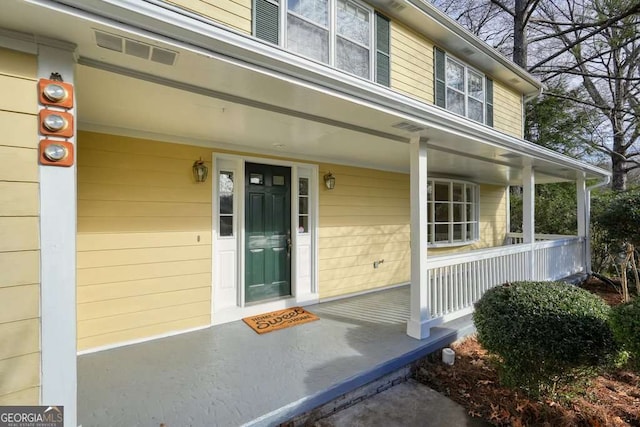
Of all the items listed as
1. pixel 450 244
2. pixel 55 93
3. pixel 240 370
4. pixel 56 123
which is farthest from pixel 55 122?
pixel 450 244

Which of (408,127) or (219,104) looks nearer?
(219,104)

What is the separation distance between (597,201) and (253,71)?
9827mm

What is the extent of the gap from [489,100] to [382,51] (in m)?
3.41

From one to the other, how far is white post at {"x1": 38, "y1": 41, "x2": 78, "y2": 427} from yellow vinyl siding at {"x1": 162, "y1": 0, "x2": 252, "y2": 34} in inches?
64.1

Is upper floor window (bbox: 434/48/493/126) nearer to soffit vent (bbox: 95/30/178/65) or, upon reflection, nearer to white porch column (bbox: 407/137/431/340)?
white porch column (bbox: 407/137/431/340)

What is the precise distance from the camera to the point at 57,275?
5.18 feet

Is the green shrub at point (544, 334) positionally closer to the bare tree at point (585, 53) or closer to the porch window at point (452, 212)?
the porch window at point (452, 212)

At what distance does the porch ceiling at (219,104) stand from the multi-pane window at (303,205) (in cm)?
42

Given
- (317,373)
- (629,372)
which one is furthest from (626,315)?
(317,373)

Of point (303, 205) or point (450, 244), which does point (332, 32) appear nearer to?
point (303, 205)

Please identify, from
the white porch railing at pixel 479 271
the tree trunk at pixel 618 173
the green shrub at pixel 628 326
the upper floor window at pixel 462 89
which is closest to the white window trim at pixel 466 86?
the upper floor window at pixel 462 89

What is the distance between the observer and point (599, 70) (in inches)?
481

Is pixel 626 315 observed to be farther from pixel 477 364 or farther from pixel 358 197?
pixel 358 197

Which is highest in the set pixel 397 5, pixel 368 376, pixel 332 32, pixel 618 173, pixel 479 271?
pixel 397 5
